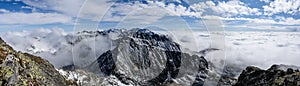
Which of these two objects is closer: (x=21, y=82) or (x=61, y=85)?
(x=21, y=82)

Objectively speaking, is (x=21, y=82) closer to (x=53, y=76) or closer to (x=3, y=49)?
(x=3, y=49)

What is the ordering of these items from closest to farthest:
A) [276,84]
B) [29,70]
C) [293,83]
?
1. [29,70]
2. [293,83]
3. [276,84]

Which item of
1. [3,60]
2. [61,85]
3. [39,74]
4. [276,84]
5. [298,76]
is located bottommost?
[276,84]

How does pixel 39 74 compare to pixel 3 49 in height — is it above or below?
below

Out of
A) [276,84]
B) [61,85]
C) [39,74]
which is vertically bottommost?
[276,84]

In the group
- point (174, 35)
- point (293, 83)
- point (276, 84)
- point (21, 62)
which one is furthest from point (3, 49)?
point (276, 84)

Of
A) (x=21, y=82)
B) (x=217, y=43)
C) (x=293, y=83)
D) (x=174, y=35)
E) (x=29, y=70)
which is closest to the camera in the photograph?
(x=21, y=82)

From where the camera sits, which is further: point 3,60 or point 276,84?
point 276,84

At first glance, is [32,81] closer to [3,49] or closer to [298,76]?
[3,49]

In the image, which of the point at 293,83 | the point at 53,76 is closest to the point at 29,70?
the point at 53,76
